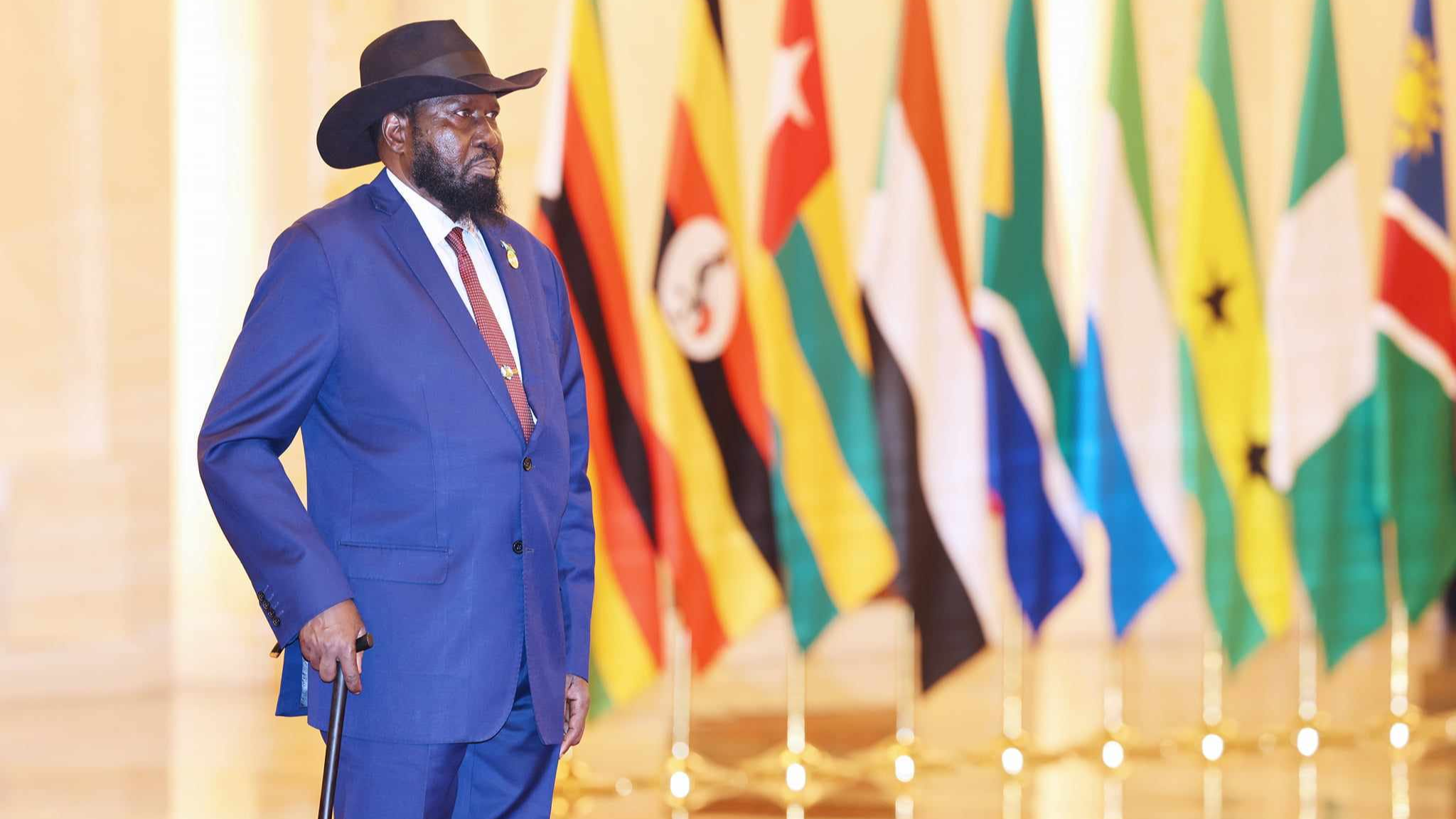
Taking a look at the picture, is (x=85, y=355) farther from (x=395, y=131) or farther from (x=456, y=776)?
(x=456, y=776)

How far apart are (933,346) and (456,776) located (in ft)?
11.7

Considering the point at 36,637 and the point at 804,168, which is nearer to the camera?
the point at 804,168

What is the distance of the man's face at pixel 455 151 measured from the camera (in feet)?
8.26

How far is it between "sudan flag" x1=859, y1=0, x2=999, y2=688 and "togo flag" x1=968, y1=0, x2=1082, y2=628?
99 mm

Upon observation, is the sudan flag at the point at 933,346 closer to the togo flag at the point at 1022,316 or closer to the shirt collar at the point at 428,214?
the togo flag at the point at 1022,316

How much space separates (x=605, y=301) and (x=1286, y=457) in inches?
105

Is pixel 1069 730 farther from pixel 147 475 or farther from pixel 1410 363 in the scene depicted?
pixel 147 475

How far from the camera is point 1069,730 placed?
6.44 meters

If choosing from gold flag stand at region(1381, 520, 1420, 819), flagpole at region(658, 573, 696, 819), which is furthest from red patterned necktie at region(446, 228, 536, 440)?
gold flag stand at region(1381, 520, 1420, 819)

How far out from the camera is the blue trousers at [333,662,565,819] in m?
2.41

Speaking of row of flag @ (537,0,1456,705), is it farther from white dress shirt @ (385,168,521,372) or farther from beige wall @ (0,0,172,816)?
beige wall @ (0,0,172,816)

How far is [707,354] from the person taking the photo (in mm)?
5422

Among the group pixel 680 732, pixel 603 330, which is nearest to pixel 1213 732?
pixel 680 732

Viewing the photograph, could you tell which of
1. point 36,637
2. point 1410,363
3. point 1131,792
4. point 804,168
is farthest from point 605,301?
point 36,637
